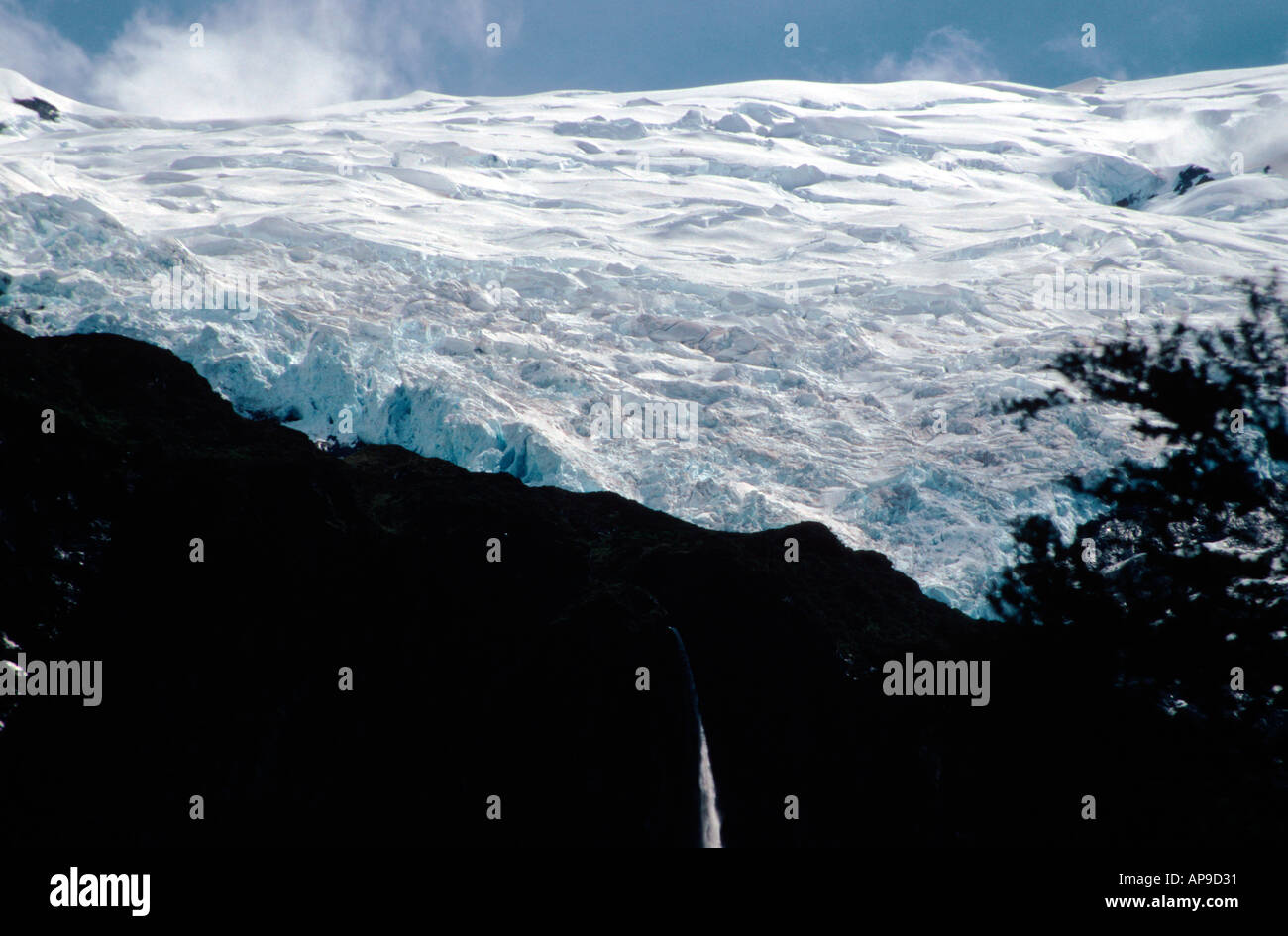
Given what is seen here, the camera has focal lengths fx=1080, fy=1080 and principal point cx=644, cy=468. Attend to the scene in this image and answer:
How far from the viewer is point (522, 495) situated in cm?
1992

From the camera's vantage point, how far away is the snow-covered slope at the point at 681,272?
32.5m

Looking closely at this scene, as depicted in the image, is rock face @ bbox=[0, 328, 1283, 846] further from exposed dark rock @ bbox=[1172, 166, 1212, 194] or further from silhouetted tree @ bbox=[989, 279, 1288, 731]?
exposed dark rock @ bbox=[1172, 166, 1212, 194]

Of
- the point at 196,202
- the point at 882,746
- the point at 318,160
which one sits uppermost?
the point at 318,160

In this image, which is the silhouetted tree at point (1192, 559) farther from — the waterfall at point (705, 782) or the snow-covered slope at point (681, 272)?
the snow-covered slope at point (681, 272)

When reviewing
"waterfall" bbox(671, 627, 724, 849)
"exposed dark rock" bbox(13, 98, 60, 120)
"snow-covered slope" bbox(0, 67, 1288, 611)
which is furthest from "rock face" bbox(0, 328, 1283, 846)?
"exposed dark rock" bbox(13, 98, 60, 120)

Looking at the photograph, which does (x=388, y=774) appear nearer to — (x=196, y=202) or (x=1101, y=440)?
(x=1101, y=440)

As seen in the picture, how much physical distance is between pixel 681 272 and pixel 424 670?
3304 cm

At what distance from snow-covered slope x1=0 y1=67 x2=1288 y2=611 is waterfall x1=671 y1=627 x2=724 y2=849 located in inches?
517

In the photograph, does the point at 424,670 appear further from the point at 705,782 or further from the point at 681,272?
the point at 681,272

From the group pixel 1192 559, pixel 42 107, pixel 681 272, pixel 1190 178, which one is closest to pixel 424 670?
pixel 1192 559

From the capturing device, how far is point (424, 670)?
17094 millimetres

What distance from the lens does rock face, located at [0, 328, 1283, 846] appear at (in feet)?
46.4
